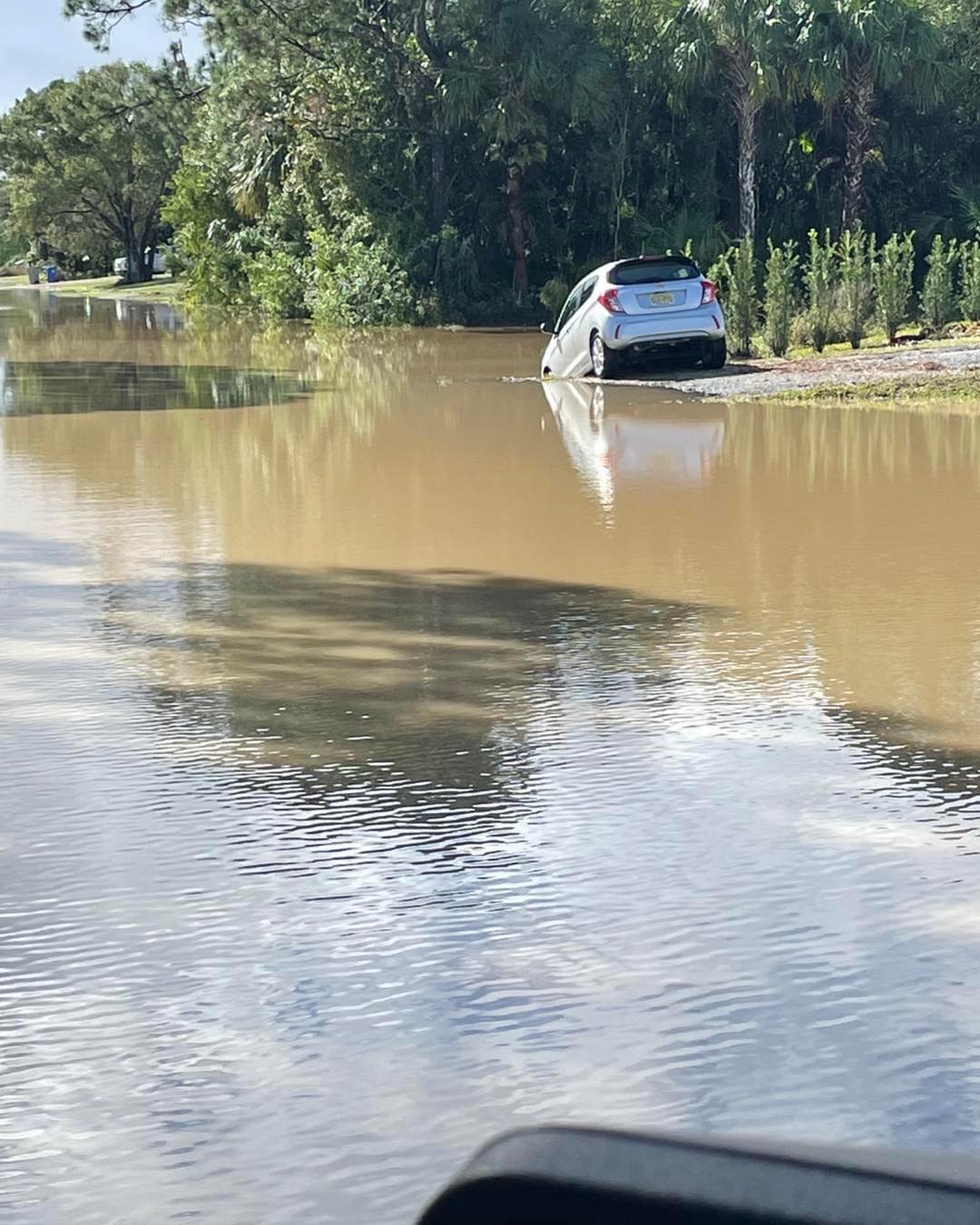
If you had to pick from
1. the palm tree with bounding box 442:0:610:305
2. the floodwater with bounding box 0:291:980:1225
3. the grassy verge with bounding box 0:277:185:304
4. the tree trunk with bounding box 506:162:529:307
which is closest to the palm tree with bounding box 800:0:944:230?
the palm tree with bounding box 442:0:610:305

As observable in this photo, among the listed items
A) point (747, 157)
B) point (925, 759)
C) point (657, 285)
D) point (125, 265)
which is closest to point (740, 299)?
point (657, 285)

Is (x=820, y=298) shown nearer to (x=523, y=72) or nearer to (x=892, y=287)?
(x=892, y=287)

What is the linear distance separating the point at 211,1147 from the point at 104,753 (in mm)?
3233

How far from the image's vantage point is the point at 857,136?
37.5 m

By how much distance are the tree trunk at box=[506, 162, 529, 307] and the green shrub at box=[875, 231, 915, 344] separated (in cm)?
1614

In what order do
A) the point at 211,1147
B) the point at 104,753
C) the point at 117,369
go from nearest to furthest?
1. the point at 211,1147
2. the point at 104,753
3. the point at 117,369

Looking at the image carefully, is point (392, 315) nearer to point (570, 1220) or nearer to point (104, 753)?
point (104, 753)

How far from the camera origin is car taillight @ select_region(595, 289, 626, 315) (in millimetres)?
22172

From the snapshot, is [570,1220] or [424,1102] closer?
[570,1220]

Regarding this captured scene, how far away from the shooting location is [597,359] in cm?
2280

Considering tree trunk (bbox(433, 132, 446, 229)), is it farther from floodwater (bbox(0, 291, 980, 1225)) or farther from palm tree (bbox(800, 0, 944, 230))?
floodwater (bbox(0, 291, 980, 1225))

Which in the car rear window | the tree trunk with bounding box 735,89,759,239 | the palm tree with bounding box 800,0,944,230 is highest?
the palm tree with bounding box 800,0,944,230

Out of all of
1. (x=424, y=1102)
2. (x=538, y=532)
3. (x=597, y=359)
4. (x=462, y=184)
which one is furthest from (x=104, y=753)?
(x=462, y=184)

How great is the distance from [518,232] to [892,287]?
55.6 ft
